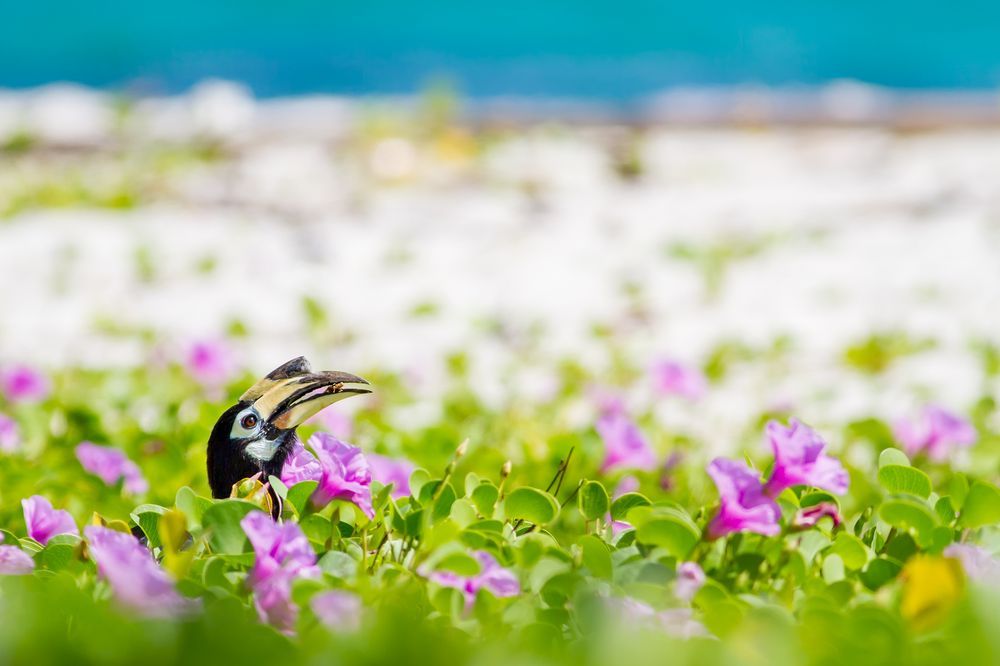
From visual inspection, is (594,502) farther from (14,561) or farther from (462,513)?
(14,561)

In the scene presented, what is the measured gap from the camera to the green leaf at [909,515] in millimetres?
1273

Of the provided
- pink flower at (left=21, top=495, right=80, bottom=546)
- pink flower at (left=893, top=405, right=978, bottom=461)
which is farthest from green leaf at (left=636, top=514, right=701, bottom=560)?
pink flower at (left=893, top=405, right=978, bottom=461)

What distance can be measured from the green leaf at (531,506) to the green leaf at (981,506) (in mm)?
506

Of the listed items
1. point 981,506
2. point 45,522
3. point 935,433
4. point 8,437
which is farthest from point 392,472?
point 935,433

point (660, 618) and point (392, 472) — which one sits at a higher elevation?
point (392, 472)

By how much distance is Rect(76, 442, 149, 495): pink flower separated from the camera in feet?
6.20

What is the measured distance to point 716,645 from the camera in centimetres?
94

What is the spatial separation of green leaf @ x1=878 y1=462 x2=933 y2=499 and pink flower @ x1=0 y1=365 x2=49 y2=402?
2069mm

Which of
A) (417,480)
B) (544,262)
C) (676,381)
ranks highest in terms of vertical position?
(544,262)

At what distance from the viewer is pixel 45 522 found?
138 centimetres

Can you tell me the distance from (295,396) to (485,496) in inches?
10.9

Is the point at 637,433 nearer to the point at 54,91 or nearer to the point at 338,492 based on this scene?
the point at 338,492

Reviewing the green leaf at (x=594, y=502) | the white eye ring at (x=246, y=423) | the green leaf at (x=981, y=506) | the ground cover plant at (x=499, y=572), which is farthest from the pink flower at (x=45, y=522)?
the green leaf at (x=981, y=506)

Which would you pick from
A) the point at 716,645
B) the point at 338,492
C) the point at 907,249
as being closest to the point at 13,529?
the point at 338,492
